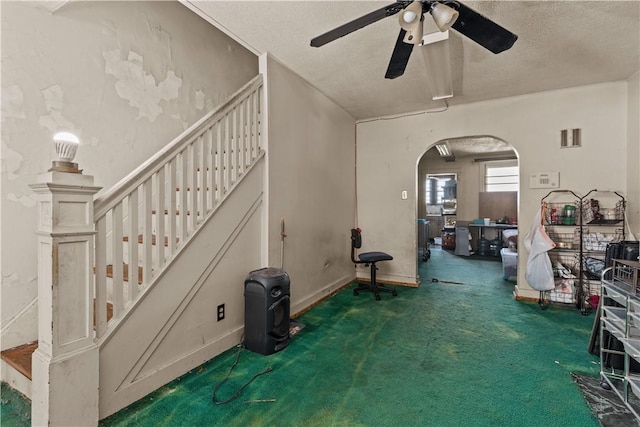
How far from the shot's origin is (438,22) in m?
1.78

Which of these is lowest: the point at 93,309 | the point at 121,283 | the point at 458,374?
the point at 458,374

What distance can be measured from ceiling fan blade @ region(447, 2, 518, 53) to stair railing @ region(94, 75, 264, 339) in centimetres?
190

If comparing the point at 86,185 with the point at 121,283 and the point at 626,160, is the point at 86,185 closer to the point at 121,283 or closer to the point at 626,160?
the point at 121,283

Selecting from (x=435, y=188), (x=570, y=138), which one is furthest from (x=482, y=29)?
(x=435, y=188)

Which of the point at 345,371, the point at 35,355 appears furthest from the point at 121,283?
the point at 345,371

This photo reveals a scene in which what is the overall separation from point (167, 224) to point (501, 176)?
901cm

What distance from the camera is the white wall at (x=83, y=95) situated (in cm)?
202

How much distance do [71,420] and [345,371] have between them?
1676 mm

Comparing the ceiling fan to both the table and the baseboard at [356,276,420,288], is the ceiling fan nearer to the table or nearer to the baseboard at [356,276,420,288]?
the baseboard at [356,276,420,288]

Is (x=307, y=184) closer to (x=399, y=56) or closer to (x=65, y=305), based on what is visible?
(x=399, y=56)

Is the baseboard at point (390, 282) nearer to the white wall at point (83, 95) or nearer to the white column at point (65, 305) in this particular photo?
the white wall at point (83, 95)

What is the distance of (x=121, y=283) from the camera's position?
1.82 metres

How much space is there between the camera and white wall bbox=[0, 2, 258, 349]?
2.02m

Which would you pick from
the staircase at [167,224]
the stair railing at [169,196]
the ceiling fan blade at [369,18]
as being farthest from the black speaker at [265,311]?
the ceiling fan blade at [369,18]
